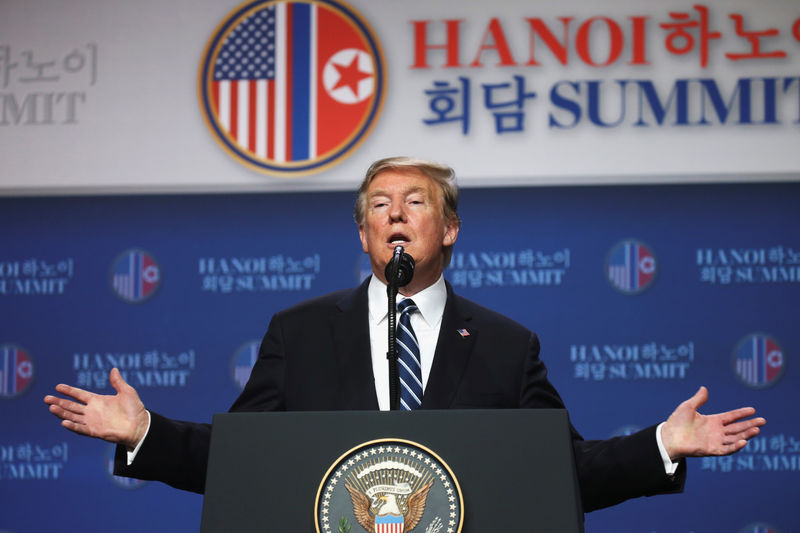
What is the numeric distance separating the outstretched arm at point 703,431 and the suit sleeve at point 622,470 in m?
0.04

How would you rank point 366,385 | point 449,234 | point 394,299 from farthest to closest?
1. point 449,234
2. point 366,385
3. point 394,299

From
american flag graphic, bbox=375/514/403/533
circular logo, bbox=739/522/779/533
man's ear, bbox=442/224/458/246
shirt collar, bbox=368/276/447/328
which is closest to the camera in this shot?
american flag graphic, bbox=375/514/403/533

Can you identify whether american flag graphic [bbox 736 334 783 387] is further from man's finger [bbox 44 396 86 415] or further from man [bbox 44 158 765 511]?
man's finger [bbox 44 396 86 415]

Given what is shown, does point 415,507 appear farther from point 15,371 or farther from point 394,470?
point 15,371

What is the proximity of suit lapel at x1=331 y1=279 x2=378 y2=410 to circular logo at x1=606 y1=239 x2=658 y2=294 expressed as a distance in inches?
74.3

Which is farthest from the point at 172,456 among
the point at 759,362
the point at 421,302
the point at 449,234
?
the point at 759,362

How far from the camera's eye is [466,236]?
11.8 feet

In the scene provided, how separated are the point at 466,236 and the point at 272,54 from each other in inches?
41.8

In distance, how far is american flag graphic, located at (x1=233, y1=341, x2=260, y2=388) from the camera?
A: 3.63 metres

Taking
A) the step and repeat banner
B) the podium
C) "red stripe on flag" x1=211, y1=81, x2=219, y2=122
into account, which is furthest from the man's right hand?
"red stripe on flag" x1=211, y1=81, x2=219, y2=122

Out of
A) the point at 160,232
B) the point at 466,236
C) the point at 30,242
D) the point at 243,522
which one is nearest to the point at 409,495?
the point at 243,522

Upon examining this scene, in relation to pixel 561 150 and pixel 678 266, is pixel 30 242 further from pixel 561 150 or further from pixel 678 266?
pixel 678 266

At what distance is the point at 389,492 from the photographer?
3.94ft

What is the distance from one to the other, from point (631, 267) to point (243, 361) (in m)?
1.54
